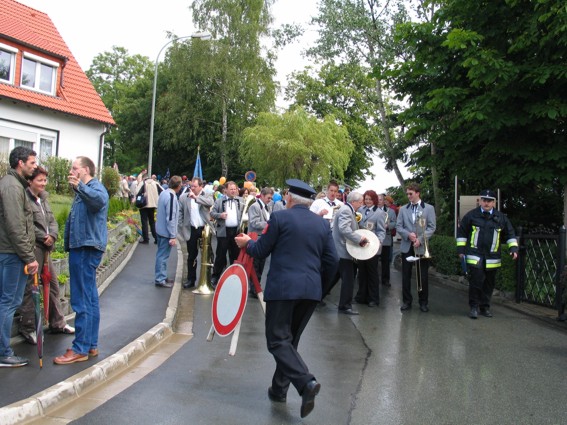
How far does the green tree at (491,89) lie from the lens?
A: 438 inches

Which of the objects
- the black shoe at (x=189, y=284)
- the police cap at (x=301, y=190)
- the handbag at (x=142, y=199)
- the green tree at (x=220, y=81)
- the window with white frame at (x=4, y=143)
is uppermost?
the green tree at (x=220, y=81)

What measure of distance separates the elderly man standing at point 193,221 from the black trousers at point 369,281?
3.04 metres

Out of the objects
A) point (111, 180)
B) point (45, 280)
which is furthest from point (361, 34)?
point (45, 280)

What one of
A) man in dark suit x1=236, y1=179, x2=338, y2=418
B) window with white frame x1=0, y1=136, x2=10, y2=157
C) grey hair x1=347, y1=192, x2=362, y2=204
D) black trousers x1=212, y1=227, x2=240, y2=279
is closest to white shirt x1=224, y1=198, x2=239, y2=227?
black trousers x1=212, y1=227, x2=240, y2=279

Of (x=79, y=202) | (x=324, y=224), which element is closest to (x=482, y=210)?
(x=324, y=224)

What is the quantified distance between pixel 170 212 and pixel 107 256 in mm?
1873

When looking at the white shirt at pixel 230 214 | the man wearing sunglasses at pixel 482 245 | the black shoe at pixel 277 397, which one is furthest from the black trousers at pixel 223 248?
the black shoe at pixel 277 397

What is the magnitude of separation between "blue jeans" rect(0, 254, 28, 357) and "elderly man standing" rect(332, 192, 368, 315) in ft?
17.5

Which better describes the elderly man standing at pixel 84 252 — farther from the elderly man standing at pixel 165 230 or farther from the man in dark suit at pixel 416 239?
the man in dark suit at pixel 416 239

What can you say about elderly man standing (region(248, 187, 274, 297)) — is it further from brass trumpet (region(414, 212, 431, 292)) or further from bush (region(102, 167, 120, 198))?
bush (region(102, 167, 120, 198))

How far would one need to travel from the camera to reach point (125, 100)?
189ft

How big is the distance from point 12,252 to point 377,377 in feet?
12.4

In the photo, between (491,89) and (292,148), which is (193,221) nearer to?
(491,89)

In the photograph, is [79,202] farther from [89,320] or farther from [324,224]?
[324,224]
